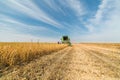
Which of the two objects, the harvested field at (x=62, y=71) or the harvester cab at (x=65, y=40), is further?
the harvester cab at (x=65, y=40)

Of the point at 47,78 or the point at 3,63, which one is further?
the point at 3,63

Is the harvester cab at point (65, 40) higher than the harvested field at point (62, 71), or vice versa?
the harvester cab at point (65, 40)

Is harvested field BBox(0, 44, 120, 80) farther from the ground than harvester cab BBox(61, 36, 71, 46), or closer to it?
closer to it

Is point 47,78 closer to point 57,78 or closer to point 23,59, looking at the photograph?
point 57,78

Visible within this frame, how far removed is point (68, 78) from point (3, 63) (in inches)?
106

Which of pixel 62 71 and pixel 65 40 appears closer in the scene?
pixel 62 71

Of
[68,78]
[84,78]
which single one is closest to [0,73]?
[68,78]

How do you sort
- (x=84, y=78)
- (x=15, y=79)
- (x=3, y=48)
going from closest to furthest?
(x=15, y=79) → (x=84, y=78) → (x=3, y=48)

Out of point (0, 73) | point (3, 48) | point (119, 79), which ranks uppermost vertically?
point (3, 48)

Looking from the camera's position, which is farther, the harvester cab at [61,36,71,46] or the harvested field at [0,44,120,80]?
the harvester cab at [61,36,71,46]

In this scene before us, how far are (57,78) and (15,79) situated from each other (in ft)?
4.22

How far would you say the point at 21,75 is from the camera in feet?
13.1

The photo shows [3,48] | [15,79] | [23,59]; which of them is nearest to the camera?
[15,79]

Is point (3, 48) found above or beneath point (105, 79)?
above
